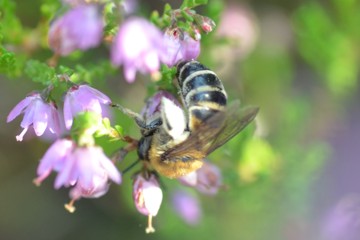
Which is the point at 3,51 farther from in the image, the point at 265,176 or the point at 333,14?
the point at 333,14

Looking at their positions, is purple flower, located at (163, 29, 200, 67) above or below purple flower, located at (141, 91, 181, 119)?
above

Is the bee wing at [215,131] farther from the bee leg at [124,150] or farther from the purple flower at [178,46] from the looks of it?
the purple flower at [178,46]

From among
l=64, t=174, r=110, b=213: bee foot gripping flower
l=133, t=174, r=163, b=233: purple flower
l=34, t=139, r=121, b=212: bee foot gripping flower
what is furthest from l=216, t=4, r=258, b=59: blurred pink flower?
l=34, t=139, r=121, b=212: bee foot gripping flower

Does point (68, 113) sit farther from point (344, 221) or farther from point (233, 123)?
point (344, 221)

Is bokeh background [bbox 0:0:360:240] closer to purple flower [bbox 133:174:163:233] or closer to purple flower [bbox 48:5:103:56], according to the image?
purple flower [bbox 133:174:163:233]

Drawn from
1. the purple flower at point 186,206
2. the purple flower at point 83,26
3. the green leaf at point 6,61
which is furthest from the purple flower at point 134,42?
the purple flower at point 186,206

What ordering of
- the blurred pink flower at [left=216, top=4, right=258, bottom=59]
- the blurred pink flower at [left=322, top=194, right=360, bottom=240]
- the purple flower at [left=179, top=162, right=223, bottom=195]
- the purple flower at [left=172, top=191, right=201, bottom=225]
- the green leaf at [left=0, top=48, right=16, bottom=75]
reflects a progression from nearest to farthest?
the green leaf at [left=0, top=48, right=16, bottom=75] → the purple flower at [left=179, top=162, right=223, bottom=195] → the blurred pink flower at [left=322, top=194, right=360, bottom=240] → the purple flower at [left=172, top=191, right=201, bottom=225] → the blurred pink flower at [left=216, top=4, right=258, bottom=59]
